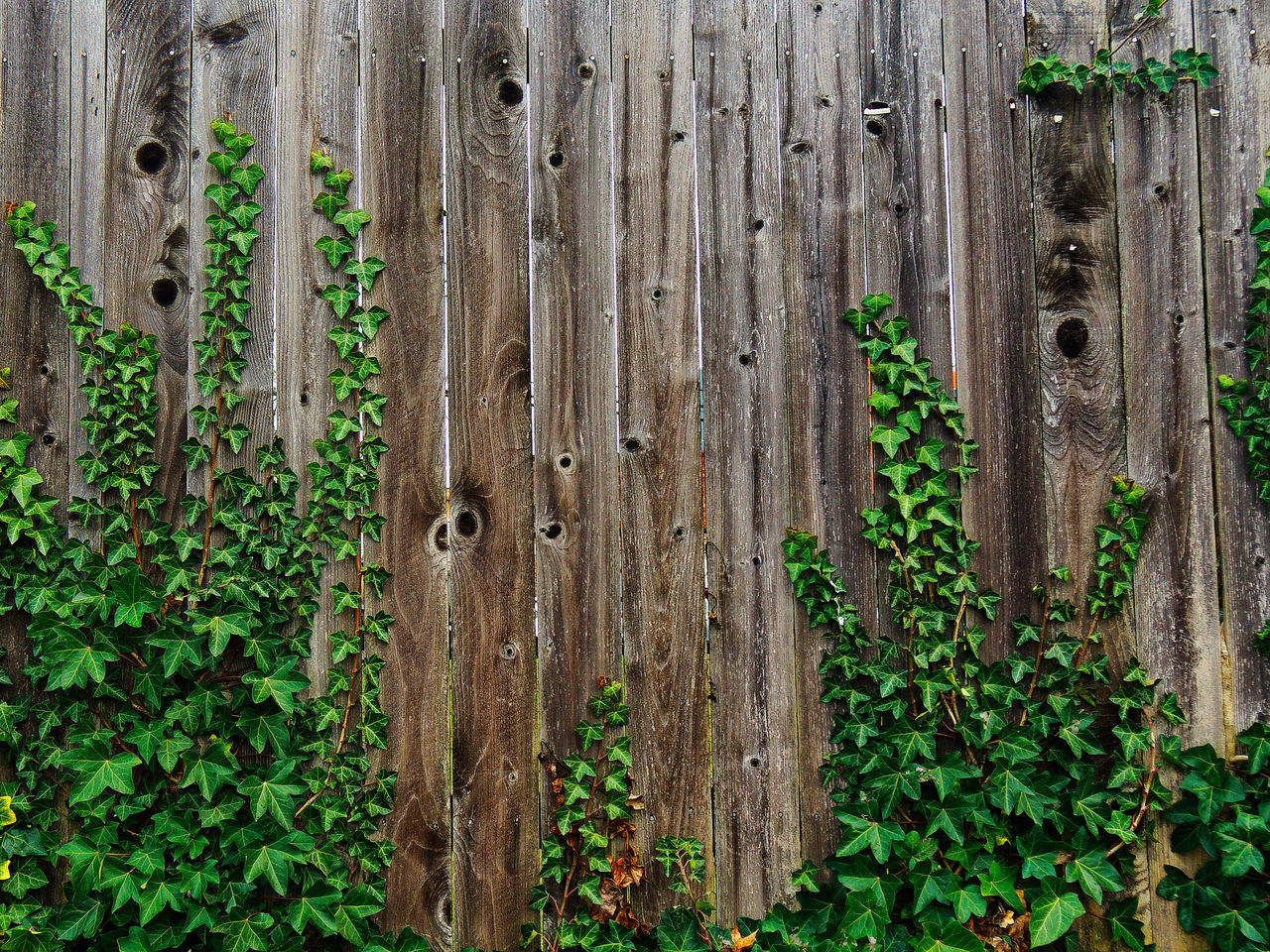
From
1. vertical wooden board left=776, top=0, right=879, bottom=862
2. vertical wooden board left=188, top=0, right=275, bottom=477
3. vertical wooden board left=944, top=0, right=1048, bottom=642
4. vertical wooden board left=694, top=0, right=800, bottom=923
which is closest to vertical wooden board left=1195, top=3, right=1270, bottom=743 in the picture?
vertical wooden board left=944, top=0, right=1048, bottom=642

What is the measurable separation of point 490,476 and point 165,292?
933mm

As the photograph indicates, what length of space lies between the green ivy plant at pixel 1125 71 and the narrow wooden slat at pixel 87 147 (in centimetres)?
226

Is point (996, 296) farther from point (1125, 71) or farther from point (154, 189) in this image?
point (154, 189)

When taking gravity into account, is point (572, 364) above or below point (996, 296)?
below

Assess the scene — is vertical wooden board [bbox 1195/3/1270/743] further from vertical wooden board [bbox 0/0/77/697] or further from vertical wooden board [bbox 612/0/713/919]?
vertical wooden board [bbox 0/0/77/697]

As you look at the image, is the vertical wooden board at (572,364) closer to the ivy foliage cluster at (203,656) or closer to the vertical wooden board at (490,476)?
the vertical wooden board at (490,476)

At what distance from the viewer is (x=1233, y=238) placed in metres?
1.83

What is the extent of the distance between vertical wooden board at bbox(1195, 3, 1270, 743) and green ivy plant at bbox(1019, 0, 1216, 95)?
0.08 meters

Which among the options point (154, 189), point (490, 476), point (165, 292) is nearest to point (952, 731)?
point (490, 476)

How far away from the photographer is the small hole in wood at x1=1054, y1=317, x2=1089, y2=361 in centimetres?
184

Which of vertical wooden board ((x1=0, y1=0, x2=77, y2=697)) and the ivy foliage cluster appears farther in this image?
vertical wooden board ((x1=0, y1=0, x2=77, y2=697))

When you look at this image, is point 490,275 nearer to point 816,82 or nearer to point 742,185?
point 742,185

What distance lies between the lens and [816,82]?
187 cm

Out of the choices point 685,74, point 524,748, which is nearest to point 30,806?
point 524,748
